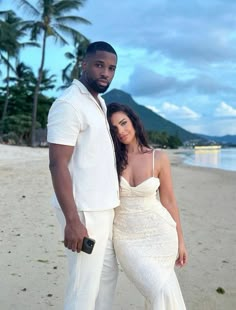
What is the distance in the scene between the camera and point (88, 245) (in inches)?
82.2

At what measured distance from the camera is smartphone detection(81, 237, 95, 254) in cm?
208

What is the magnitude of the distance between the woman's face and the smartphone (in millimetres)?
621

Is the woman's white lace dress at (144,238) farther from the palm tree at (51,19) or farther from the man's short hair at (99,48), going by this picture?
the palm tree at (51,19)

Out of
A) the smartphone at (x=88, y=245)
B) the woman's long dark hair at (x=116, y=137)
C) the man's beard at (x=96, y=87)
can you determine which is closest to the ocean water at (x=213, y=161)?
the woman's long dark hair at (x=116, y=137)

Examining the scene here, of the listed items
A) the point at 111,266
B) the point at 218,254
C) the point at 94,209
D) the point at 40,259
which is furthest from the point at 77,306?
the point at 218,254

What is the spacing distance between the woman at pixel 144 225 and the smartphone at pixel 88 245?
0.90 ft

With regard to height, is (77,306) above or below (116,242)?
below

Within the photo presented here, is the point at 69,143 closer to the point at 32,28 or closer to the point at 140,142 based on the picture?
the point at 140,142

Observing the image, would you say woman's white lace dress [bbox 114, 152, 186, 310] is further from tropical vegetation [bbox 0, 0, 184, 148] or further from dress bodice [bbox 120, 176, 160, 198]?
tropical vegetation [bbox 0, 0, 184, 148]

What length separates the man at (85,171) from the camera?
6.78ft

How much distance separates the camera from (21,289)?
3.60 m

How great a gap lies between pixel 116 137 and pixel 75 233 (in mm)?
623

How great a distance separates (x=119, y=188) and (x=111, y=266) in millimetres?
448

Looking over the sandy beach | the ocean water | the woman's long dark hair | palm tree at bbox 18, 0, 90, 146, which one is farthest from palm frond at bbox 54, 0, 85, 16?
the woman's long dark hair
